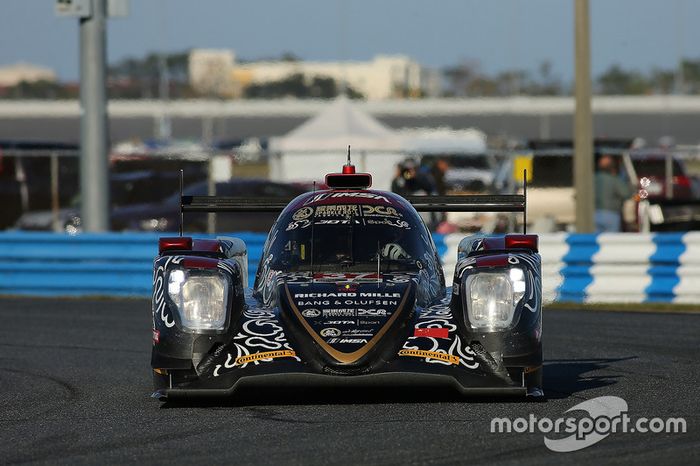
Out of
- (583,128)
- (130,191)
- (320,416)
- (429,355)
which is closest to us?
(320,416)

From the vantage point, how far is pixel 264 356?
305 inches

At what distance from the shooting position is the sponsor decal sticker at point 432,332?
7812mm

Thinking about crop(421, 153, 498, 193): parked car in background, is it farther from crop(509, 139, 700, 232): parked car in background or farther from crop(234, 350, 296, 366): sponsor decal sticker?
crop(234, 350, 296, 366): sponsor decal sticker

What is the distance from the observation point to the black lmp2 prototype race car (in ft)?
25.1

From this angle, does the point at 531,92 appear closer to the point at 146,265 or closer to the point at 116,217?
the point at 116,217

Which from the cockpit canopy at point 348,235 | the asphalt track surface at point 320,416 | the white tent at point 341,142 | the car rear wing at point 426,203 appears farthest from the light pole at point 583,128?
the white tent at point 341,142

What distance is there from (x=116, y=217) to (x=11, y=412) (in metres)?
15.6

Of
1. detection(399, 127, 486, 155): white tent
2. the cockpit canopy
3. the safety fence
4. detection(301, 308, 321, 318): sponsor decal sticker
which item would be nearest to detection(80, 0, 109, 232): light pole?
the safety fence

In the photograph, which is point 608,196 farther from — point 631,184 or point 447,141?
point 447,141

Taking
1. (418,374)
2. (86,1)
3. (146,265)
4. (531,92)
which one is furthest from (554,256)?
(531,92)

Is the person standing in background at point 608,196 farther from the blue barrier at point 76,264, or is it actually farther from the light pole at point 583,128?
the blue barrier at point 76,264

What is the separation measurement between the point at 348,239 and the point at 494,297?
136cm

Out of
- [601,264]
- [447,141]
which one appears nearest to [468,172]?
[447,141]

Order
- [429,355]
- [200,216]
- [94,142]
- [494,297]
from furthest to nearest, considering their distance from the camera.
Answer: [200,216] → [94,142] → [494,297] → [429,355]
